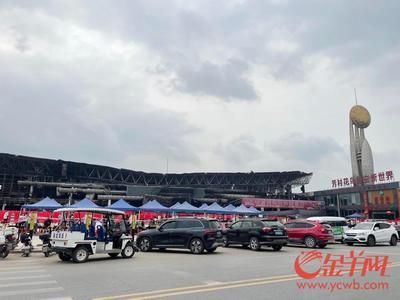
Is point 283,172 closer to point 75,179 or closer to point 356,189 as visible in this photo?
point 356,189

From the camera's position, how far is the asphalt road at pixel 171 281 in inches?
291

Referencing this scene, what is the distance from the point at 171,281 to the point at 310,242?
1438cm

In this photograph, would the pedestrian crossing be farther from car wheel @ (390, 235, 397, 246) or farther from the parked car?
car wheel @ (390, 235, 397, 246)

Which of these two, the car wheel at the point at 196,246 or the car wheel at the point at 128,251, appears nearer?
the car wheel at the point at 128,251

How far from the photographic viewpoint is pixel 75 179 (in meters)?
65.3

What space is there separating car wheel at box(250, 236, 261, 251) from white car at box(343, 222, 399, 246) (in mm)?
8009

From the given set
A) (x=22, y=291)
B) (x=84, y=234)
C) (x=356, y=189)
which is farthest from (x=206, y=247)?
(x=356, y=189)

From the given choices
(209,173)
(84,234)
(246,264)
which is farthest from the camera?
(209,173)

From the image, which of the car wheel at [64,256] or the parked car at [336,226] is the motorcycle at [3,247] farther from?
the parked car at [336,226]

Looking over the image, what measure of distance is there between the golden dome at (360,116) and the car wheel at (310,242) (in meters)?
66.1

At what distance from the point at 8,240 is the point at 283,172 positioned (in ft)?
229

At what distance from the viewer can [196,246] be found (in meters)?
17.2

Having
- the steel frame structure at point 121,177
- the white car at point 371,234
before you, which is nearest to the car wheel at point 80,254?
the white car at point 371,234

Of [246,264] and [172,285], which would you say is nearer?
[172,285]
